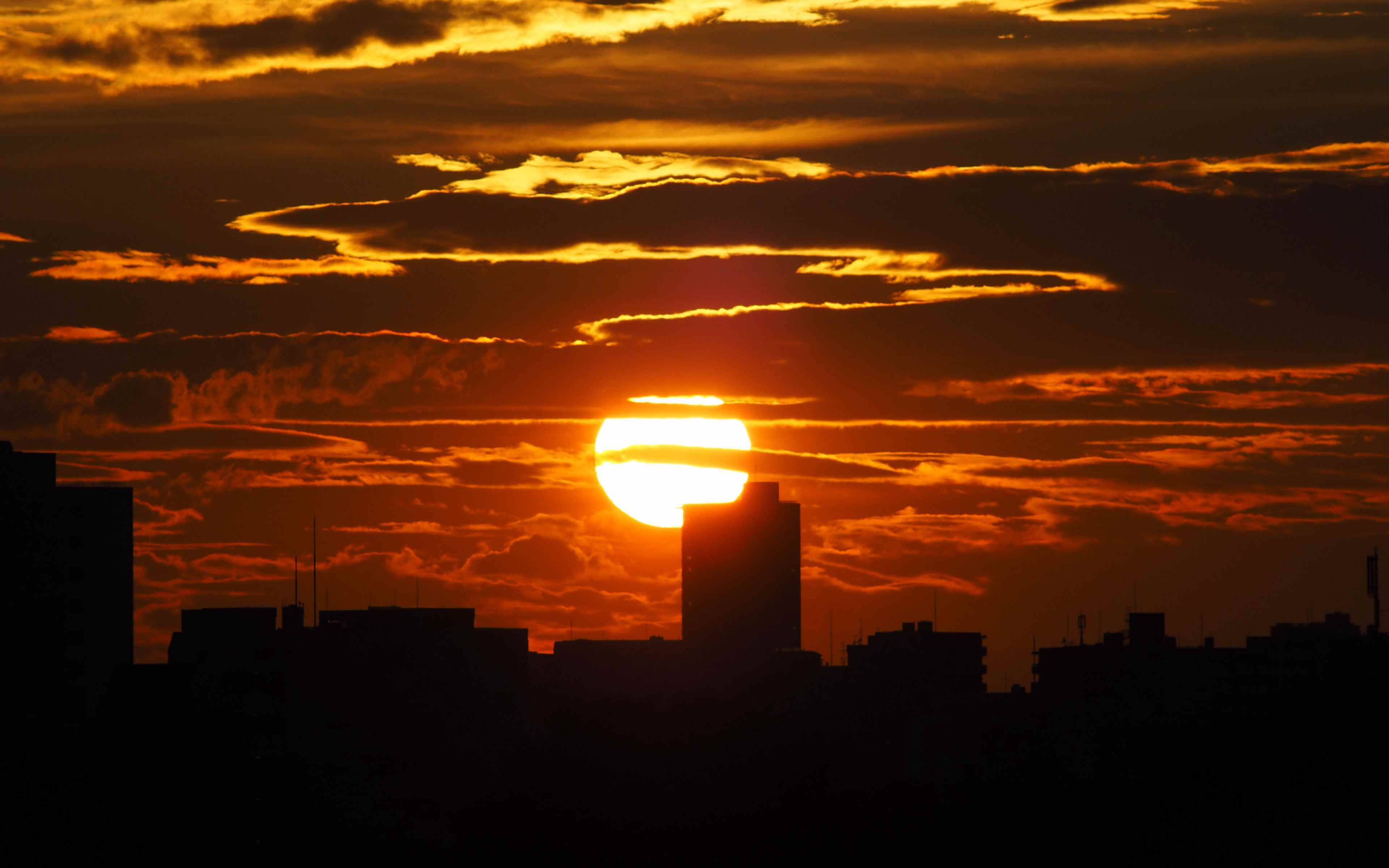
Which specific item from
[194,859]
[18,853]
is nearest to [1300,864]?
[194,859]

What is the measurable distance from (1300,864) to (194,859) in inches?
4173

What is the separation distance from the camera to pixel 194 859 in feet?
644

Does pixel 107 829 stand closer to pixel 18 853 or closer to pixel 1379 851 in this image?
pixel 18 853

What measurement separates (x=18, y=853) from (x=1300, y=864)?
120 meters

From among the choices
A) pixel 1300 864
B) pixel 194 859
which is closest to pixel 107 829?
pixel 194 859

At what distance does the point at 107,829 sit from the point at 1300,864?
4507 inches

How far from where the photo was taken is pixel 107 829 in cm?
19688

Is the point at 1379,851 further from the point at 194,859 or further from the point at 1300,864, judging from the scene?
the point at 194,859

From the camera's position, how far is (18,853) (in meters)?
187

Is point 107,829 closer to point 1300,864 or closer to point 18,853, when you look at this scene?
point 18,853

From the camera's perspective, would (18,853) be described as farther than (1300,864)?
No

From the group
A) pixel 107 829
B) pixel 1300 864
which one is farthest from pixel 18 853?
pixel 1300 864

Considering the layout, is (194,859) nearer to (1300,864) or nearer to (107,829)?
(107,829)

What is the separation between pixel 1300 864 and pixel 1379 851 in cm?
741
